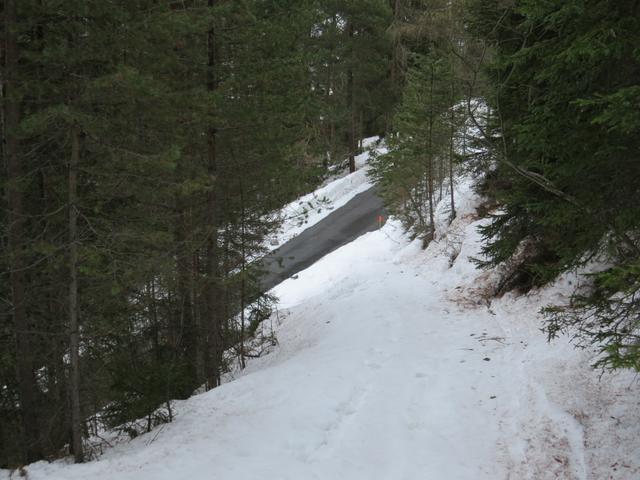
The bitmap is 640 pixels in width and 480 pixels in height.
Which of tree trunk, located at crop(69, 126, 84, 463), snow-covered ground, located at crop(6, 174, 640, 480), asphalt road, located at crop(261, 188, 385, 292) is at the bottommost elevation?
asphalt road, located at crop(261, 188, 385, 292)

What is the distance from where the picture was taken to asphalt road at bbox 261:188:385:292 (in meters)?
23.3

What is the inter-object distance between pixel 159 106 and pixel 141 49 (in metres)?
0.82

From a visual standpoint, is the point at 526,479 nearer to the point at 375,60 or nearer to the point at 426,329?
the point at 426,329

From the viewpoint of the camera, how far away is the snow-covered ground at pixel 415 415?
5.62m

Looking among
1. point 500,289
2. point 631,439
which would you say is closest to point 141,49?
point 631,439

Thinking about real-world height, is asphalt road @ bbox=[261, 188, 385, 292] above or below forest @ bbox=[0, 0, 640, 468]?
below

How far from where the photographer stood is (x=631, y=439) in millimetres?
5316

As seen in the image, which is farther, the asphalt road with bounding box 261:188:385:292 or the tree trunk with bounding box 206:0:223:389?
the asphalt road with bounding box 261:188:385:292

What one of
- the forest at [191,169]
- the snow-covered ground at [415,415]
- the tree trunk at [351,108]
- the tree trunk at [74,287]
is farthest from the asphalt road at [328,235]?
the tree trunk at [74,287]

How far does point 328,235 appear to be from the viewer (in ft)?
88.3

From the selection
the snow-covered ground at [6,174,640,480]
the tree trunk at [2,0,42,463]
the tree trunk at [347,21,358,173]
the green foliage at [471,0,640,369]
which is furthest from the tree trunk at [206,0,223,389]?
the tree trunk at [347,21,358,173]

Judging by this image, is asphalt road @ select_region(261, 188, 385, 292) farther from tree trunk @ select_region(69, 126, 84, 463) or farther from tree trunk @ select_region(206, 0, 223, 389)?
tree trunk @ select_region(69, 126, 84, 463)

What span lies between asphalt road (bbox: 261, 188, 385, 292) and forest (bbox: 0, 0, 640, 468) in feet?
34.0

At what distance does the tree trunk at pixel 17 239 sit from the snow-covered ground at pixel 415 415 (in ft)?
5.12
